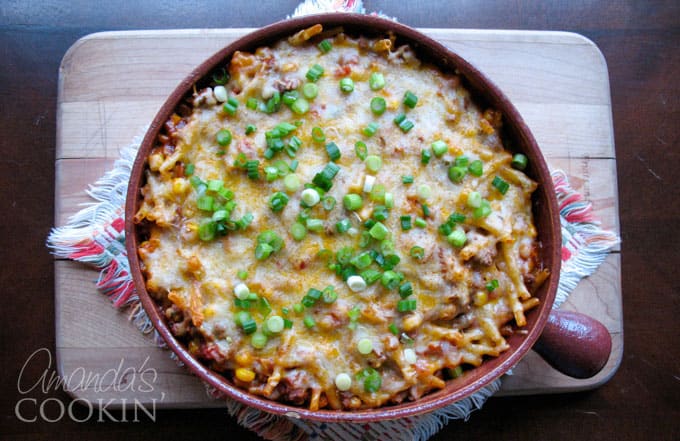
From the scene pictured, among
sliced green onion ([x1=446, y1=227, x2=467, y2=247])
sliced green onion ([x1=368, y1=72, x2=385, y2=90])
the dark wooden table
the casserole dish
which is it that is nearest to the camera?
the casserole dish

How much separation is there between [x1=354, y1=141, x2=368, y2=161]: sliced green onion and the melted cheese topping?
3 centimetres

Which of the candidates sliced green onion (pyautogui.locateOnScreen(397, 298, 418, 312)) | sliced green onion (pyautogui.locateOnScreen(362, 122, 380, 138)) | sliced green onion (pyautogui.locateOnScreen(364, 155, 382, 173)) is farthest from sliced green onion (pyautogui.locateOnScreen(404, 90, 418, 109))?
sliced green onion (pyautogui.locateOnScreen(397, 298, 418, 312))

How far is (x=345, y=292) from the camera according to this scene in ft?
8.16

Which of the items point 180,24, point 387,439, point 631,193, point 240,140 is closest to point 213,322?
point 240,140

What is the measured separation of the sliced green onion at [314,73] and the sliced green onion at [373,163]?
406 millimetres

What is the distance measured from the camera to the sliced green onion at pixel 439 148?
2520 mm

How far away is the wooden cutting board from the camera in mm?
2971

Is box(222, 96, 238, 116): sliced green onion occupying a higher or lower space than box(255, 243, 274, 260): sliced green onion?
higher

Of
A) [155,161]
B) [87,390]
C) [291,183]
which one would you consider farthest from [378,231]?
[87,390]

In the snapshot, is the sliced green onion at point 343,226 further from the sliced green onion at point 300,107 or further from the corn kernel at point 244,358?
the corn kernel at point 244,358

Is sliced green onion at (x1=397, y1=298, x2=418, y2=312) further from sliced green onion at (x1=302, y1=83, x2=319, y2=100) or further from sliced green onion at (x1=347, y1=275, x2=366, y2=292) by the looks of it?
sliced green onion at (x1=302, y1=83, x2=319, y2=100)

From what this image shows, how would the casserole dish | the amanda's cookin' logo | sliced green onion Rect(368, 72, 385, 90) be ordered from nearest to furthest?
the casserole dish, sliced green onion Rect(368, 72, 385, 90), the amanda's cookin' logo

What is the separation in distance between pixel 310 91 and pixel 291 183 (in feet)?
1.32

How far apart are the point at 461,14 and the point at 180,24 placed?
1.53 m
